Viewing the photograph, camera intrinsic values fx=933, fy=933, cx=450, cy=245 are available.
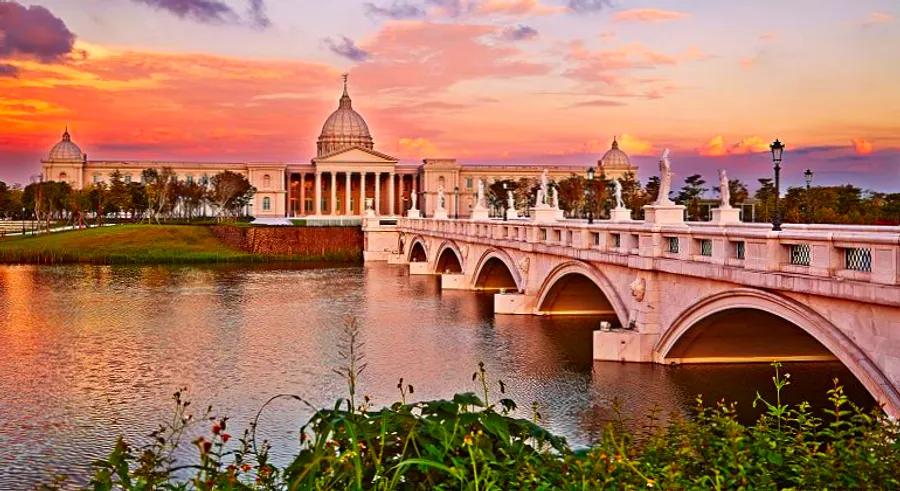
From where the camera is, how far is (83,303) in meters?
46.8

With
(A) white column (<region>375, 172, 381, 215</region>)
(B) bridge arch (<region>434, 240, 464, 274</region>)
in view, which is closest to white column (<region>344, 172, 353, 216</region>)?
(A) white column (<region>375, 172, 381, 215</region>)

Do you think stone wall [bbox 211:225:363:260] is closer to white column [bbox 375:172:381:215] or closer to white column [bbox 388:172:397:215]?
white column [bbox 375:172:381:215]

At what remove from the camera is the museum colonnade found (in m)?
168

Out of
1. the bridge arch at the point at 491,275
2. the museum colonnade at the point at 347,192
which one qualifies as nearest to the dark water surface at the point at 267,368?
the bridge arch at the point at 491,275

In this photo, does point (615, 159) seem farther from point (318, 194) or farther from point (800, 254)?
point (800, 254)

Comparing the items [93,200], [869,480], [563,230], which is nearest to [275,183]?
[93,200]

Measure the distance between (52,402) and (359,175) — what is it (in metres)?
147

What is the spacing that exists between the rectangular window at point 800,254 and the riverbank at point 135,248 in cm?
6798

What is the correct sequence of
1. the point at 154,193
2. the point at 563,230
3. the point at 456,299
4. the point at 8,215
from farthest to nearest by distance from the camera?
the point at 8,215 < the point at 154,193 < the point at 456,299 < the point at 563,230

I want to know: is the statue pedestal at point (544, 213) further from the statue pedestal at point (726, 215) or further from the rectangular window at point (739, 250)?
the rectangular window at point (739, 250)

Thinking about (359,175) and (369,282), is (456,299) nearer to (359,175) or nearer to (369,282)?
(369,282)

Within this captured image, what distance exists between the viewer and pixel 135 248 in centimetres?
8569

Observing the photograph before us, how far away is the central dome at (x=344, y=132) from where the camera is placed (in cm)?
18188

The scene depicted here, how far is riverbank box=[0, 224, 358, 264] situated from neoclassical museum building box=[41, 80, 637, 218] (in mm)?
63423
